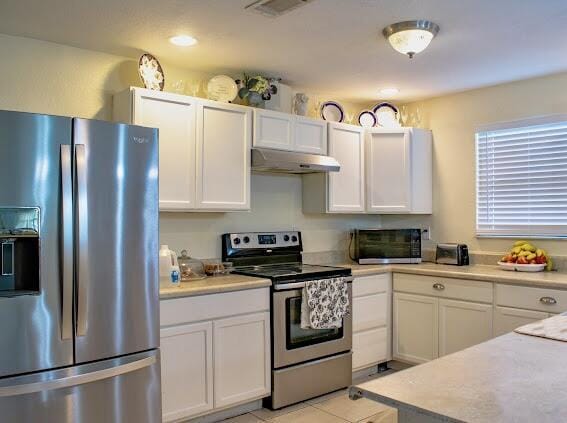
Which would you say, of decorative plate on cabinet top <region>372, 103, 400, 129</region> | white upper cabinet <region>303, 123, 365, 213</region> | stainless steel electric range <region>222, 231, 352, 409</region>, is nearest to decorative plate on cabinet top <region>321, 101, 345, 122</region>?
white upper cabinet <region>303, 123, 365, 213</region>

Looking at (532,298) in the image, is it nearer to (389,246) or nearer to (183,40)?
(389,246)

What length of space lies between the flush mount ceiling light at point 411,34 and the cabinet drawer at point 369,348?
2110 millimetres

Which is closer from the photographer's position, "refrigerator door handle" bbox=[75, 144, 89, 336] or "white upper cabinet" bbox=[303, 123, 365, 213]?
"refrigerator door handle" bbox=[75, 144, 89, 336]

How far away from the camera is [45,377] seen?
207 centimetres

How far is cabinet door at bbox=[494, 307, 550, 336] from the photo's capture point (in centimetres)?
318

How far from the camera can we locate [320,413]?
3.16 meters

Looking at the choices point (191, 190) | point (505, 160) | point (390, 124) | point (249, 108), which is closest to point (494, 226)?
point (505, 160)

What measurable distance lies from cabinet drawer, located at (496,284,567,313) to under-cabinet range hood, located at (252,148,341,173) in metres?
1.49

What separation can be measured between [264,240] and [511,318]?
5.96 feet

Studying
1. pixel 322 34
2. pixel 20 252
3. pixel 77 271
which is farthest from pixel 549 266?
pixel 20 252

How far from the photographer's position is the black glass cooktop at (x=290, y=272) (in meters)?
3.26

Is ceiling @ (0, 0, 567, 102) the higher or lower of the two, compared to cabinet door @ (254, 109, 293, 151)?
higher

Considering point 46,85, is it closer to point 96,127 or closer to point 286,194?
point 96,127

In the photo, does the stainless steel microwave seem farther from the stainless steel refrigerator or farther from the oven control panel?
the stainless steel refrigerator
